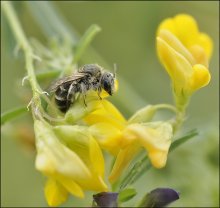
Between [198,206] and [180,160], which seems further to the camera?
[180,160]

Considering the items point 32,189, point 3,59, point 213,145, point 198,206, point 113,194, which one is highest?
point 3,59

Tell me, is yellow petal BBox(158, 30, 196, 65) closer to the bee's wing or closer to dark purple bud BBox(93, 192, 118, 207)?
the bee's wing

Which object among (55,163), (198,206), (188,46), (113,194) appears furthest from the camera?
(198,206)

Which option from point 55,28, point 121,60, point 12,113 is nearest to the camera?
point 12,113

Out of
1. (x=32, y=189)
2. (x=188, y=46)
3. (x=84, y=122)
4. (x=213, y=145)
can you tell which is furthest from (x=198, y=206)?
(x=32, y=189)

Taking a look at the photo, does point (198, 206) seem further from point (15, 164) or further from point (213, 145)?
point (15, 164)

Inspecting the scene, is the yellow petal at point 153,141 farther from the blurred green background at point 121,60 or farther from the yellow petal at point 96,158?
the blurred green background at point 121,60

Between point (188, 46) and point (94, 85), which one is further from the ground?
point (188, 46)

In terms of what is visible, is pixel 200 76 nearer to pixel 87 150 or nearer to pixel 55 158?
pixel 87 150

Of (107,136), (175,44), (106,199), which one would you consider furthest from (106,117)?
(175,44)
